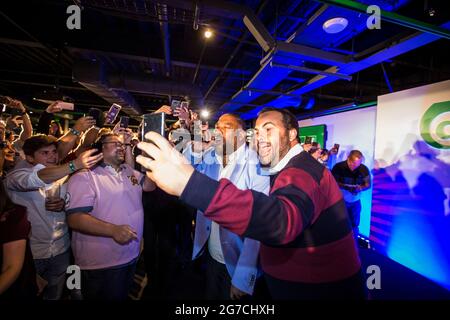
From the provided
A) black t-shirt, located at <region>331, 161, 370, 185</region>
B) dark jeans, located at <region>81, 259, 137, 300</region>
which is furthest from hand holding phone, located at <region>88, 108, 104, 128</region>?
black t-shirt, located at <region>331, 161, 370, 185</region>

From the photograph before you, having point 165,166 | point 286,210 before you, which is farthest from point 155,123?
point 286,210

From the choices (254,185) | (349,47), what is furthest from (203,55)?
(254,185)

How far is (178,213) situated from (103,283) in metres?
1.64

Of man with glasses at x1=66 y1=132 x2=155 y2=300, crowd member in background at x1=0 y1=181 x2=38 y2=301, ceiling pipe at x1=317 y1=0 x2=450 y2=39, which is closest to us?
crowd member in background at x1=0 y1=181 x2=38 y2=301

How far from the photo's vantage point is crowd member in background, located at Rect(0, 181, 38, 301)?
1.31 meters

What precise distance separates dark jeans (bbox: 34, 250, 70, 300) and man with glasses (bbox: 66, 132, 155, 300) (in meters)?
0.43

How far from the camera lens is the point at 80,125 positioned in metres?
2.79

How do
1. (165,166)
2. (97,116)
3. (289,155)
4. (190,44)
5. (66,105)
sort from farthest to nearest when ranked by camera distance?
(190,44), (66,105), (97,116), (289,155), (165,166)

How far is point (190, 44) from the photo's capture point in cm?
491

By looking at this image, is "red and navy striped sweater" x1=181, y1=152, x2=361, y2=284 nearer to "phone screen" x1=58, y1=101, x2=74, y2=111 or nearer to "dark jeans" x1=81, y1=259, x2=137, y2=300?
"dark jeans" x1=81, y1=259, x2=137, y2=300

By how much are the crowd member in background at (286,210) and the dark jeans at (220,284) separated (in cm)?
77

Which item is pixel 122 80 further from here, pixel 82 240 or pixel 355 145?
pixel 355 145

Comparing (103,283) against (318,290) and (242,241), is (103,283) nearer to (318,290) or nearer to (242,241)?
(242,241)

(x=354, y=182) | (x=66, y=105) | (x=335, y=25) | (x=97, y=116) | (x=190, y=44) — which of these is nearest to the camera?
(x=335, y=25)
